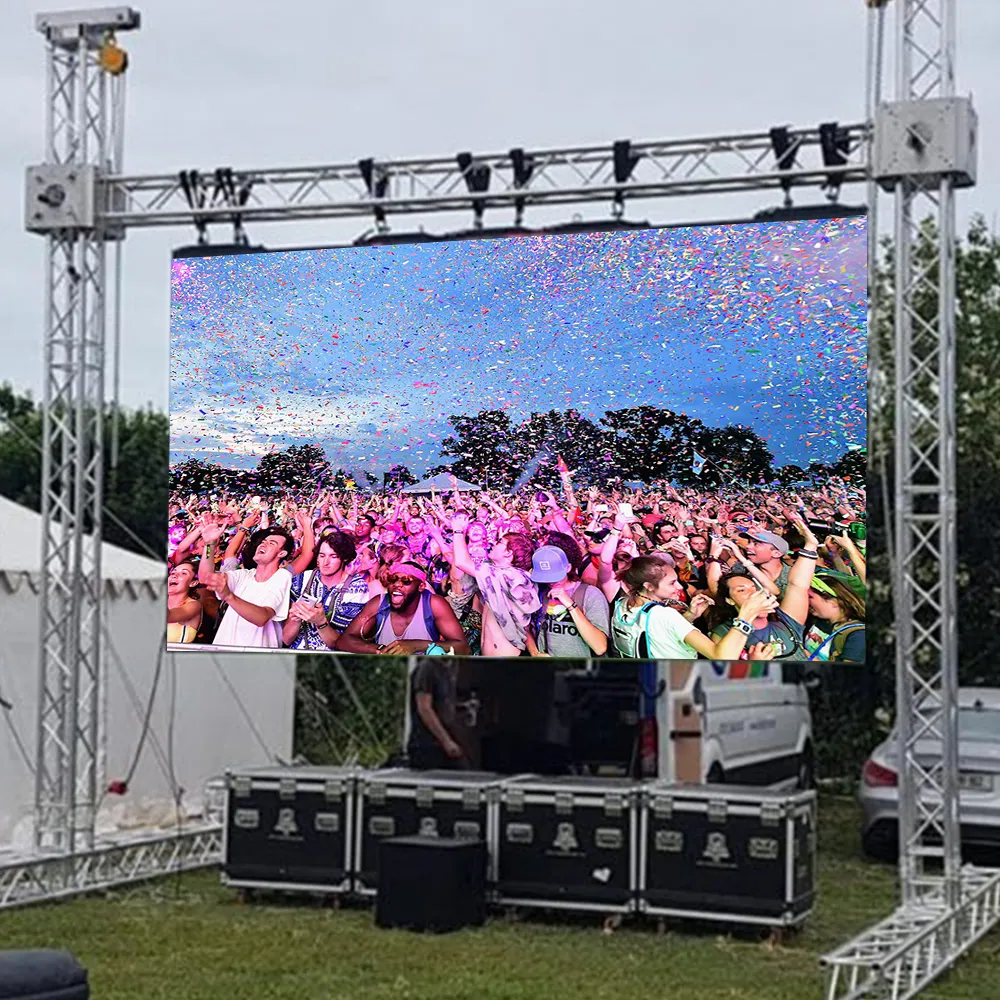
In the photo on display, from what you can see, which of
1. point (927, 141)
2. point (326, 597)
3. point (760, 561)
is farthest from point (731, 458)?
point (326, 597)

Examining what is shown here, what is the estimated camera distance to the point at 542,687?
1318 centimetres

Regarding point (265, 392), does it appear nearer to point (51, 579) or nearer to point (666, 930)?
point (51, 579)

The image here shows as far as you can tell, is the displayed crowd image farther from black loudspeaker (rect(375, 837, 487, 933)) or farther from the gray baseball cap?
black loudspeaker (rect(375, 837, 487, 933))

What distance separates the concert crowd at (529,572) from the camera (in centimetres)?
1104

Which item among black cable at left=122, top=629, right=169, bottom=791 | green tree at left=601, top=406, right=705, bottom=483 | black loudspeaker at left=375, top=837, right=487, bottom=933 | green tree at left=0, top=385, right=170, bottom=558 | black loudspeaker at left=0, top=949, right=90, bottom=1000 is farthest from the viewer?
green tree at left=0, top=385, right=170, bottom=558

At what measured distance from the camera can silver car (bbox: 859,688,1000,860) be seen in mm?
12312

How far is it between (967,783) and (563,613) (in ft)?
10.6

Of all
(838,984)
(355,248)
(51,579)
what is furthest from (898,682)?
(51,579)

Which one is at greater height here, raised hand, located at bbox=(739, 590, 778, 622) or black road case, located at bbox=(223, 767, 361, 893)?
raised hand, located at bbox=(739, 590, 778, 622)

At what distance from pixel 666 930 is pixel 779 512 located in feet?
8.70

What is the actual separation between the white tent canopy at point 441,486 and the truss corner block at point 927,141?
3.33m

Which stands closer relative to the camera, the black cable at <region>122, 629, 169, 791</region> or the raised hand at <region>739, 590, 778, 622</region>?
the raised hand at <region>739, 590, 778, 622</region>

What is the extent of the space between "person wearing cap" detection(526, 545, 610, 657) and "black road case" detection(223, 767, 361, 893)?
1.51 m

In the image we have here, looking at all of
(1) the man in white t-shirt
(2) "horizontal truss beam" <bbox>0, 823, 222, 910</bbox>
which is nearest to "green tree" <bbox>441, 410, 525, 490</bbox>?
(1) the man in white t-shirt
